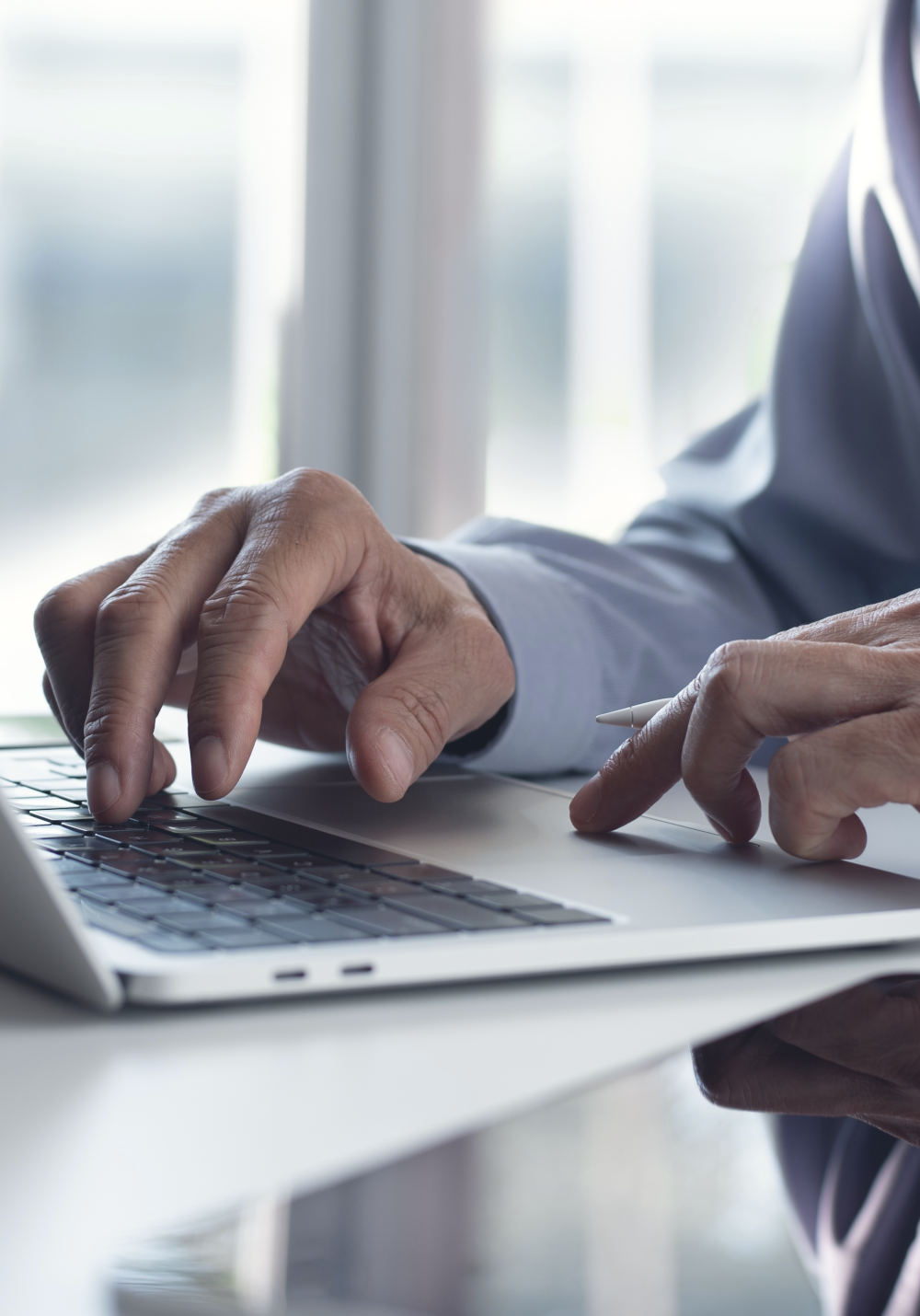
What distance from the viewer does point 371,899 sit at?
35 centimetres

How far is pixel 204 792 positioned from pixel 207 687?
0.04m

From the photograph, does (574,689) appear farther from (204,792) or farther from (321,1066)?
(321,1066)

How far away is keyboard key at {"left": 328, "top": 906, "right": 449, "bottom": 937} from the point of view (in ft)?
1.04

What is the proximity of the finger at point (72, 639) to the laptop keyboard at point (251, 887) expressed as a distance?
12 cm

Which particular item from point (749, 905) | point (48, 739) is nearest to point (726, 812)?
point (749, 905)

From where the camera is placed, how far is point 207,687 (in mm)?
496

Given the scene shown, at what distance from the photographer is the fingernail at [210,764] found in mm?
473

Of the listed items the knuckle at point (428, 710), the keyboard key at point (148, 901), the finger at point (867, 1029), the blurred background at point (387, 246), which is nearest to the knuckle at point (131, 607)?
the knuckle at point (428, 710)

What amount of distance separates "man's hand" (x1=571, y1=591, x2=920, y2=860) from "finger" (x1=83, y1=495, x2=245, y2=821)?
0.16m

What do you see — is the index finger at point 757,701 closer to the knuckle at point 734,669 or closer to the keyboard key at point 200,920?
the knuckle at point 734,669

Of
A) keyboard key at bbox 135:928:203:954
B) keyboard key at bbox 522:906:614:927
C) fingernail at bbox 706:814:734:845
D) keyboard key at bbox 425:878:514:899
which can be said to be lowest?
fingernail at bbox 706:814:734:845

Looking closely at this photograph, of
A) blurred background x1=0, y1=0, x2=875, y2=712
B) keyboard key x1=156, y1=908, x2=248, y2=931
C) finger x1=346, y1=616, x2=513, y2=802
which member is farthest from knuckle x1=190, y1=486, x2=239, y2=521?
blurred background x1=0, y1=0, x2=875, y2=712

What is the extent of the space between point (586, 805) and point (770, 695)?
78 millimetres

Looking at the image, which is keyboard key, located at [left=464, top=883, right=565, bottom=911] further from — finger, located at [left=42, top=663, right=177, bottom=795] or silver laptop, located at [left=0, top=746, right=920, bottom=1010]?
finger, located at [left=42, top=663, right=177, bottom=795]
